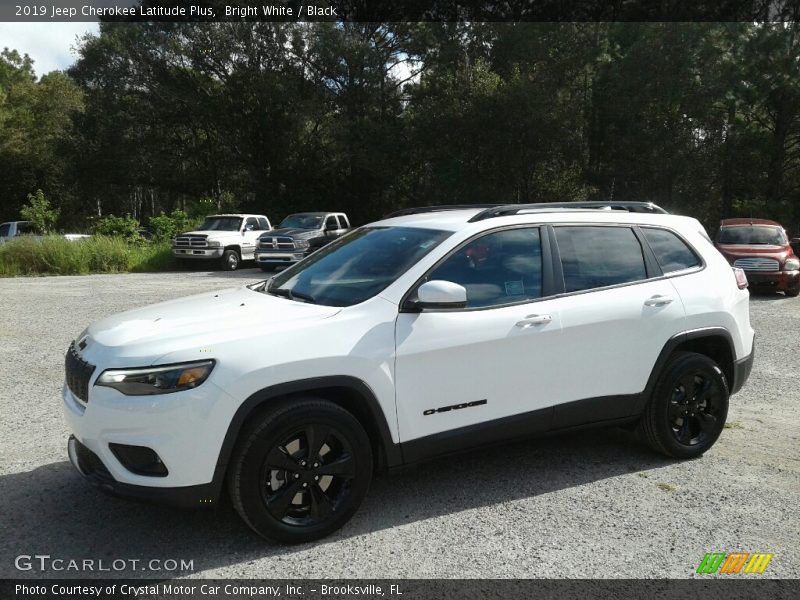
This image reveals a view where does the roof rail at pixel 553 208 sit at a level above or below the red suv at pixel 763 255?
above

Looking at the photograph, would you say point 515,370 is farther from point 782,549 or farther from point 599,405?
point 782,549

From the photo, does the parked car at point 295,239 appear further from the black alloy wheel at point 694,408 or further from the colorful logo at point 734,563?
the colorful logo at point 734,563

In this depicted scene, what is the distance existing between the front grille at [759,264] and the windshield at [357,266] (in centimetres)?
1223

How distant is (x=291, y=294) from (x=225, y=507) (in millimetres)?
1337

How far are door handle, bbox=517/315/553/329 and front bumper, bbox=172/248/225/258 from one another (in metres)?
18.0

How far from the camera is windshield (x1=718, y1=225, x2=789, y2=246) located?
1493cm

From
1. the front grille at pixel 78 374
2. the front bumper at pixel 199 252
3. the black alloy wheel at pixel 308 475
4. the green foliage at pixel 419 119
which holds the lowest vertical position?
the black alloy wheel at pixel 308 475

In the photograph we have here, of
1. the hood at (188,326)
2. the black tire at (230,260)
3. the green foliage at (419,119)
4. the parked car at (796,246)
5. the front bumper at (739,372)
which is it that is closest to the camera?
the hood at (188,326)

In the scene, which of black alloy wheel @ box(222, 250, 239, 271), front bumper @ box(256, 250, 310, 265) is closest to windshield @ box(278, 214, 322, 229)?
front bumper @ box(256, 250, 310, 265)

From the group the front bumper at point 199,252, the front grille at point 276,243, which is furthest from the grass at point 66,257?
the front grille at point 276,243

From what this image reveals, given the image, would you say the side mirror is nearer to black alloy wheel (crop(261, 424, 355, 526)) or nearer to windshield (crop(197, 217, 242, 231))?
black alloy wheel (crop(261, 424, 355, 526))

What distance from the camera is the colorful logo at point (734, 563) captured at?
126 inches

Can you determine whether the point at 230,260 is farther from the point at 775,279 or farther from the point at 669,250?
the point at 669,250

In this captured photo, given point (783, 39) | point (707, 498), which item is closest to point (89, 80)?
point (783, 39)
